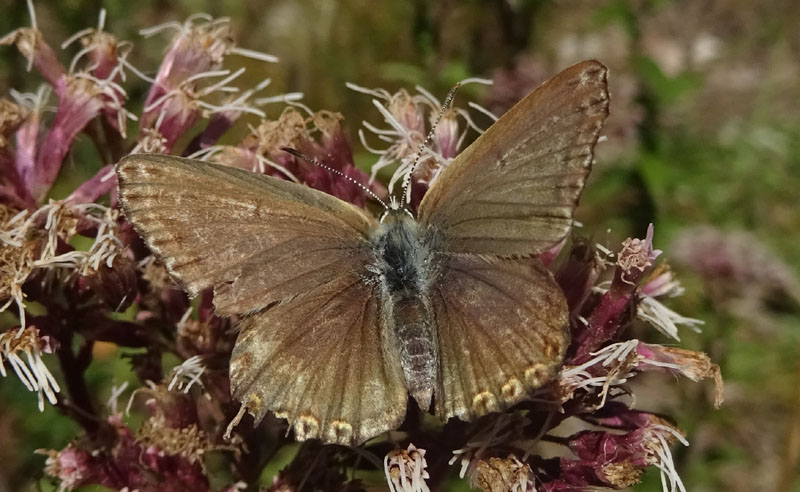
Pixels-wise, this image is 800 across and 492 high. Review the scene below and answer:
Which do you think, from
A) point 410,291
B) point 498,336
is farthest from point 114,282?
point 498,336

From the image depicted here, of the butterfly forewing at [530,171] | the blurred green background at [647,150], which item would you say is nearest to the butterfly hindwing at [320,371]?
the butterfly forewing at [530,171]

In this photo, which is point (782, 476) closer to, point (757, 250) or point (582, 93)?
point (757, 250)

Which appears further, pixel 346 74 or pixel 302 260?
pixel 346 74

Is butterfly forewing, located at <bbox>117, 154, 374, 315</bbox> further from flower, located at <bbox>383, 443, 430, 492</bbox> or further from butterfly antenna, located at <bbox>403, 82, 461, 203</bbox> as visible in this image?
flower, located at <bbox>383, 443, 430, 492</bbox>

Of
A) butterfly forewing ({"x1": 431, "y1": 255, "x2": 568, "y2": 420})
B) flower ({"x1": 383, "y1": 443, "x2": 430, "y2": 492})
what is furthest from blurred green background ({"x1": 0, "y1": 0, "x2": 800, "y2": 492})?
butterfly forewing ({"x1": 431, "y1": 255, "x2": 568, "y2": 420})

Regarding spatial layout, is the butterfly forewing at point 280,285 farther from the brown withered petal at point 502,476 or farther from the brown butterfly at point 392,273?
the brown withered petal at point 502,476

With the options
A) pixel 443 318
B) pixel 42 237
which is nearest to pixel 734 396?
pixel 443 318

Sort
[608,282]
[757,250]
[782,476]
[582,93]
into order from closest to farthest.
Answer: [582,93]
[608,282]
[782,476]
[757,250]
